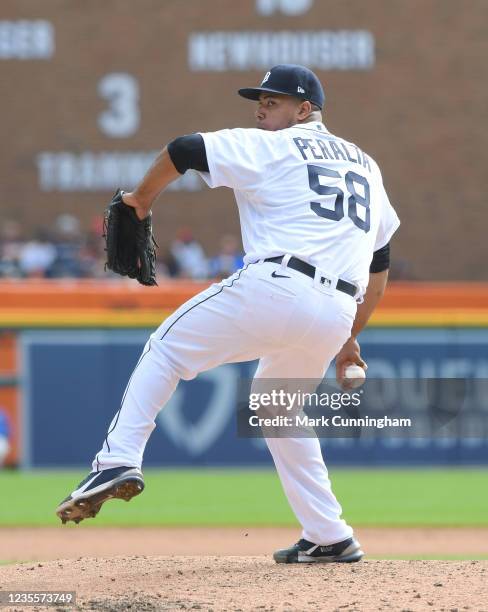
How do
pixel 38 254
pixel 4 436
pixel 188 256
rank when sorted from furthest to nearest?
pixel 188 256 < pixel 38 254 < pixel 4 436

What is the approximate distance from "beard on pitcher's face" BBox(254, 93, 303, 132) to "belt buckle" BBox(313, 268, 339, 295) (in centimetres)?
69

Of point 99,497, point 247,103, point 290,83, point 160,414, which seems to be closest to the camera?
point 99,497

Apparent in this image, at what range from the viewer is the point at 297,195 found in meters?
4.52

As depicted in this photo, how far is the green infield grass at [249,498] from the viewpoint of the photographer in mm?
8016

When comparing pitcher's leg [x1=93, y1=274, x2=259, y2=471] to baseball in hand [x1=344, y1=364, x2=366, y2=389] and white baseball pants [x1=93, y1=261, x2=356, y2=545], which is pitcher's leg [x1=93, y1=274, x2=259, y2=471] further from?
baseball in hand [x1=344, y1=364, x2=366, y2=389]

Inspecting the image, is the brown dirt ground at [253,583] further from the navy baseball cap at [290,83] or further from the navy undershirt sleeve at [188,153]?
the navy baseball cap at [290,83]

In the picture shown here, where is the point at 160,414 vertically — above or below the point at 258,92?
below

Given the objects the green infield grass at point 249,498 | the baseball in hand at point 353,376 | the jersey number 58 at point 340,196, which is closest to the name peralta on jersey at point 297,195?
the jersey number 58 at point 340,196

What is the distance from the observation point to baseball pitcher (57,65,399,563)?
4.38m

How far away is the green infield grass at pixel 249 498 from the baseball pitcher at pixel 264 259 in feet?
11.3

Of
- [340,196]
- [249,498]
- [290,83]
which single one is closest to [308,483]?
[340,196]

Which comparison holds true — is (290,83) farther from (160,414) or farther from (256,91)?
(160,414)

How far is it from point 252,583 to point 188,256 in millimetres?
12538

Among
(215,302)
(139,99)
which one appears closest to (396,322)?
(215,302)
